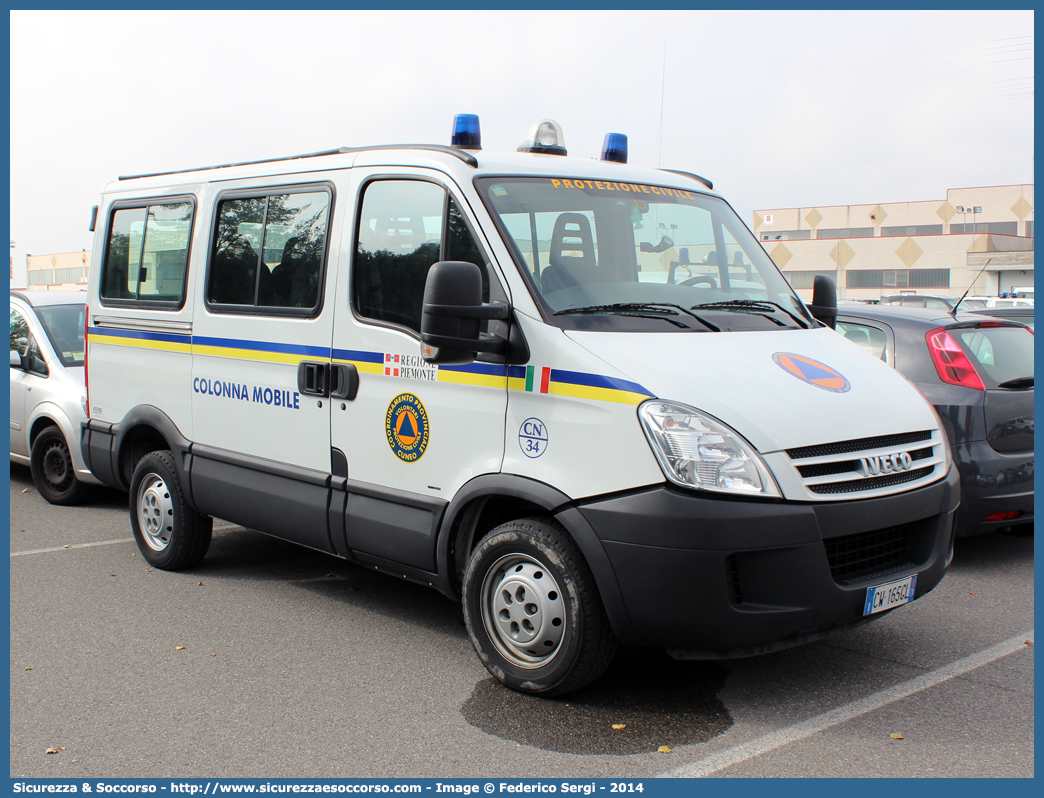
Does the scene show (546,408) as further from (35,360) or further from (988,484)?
(35,360)

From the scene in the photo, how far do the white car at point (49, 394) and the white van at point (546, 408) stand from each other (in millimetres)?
2495

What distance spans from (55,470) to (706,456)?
652 centimetres

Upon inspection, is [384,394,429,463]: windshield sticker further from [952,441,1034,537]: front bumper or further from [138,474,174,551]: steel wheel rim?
[952,441,1034,537]: front bumper

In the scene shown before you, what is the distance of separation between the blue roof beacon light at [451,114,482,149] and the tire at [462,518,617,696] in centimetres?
216

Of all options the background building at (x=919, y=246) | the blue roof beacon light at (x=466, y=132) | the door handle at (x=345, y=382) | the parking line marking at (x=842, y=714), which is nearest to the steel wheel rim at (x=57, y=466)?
the door handle at (x=345, y=382)

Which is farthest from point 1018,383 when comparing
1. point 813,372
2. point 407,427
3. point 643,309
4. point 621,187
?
point 407,427

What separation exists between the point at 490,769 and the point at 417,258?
231 cm

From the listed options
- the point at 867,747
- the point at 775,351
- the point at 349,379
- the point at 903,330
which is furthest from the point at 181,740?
the point at 903,330

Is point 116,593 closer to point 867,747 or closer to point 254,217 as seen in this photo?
point 254,217

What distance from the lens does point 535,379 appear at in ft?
13.4

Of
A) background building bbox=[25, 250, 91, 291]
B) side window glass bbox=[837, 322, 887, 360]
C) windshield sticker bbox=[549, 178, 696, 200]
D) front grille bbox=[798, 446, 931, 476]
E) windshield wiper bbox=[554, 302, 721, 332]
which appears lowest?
front grille bbox=[798, 446, 931, 476]

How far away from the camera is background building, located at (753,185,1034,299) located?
206ft

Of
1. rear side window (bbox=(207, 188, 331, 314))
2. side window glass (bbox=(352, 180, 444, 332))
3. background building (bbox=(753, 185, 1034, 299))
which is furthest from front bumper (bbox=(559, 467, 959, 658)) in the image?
background building (bbox=(753, 185, 1034, 299))

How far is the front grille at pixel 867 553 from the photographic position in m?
3.89
